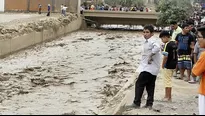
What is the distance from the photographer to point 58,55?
83.8 ft

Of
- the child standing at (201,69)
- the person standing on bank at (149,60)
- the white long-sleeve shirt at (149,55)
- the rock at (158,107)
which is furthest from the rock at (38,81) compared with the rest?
the child standing at (201,69)

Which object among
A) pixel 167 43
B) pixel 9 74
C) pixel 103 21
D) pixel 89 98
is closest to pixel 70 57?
pixel 9 74

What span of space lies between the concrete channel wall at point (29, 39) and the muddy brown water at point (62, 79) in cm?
64

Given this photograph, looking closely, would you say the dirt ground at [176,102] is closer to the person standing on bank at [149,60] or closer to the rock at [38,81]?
the person standing on bank at [149,60]

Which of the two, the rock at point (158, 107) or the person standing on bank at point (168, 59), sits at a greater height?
the person standing on bank at point (168, 59)

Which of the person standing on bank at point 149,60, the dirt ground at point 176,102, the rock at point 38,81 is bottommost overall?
the rock at point 38,81

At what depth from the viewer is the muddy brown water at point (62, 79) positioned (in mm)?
11509

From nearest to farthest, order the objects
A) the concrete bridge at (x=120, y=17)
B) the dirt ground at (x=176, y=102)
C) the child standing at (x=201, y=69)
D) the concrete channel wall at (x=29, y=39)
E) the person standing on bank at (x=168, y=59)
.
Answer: the child standing at (x=201, y=69), the dirt ground at (x=176, y=102), the person standing on bank at (x=168, y=59), the concrete channel wall at (x=29, y=39), the concrete bridge at (x=120, y=17)

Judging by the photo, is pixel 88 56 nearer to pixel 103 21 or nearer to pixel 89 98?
pixel 89 98

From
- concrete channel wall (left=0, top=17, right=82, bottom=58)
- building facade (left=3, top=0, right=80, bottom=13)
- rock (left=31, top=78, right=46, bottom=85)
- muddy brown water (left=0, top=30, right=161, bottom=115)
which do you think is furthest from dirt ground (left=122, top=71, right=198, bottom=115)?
building facade (left=3, top=0, right=80, bottom=13)

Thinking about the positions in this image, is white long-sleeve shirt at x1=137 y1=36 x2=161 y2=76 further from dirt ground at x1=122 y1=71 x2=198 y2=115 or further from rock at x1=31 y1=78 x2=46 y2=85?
rock at x1=31 y1=78 x2=46 y2=85

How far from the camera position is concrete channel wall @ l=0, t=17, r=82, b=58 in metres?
24.3

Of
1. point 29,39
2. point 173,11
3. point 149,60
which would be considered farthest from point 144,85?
point 173,11

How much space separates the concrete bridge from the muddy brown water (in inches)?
661
